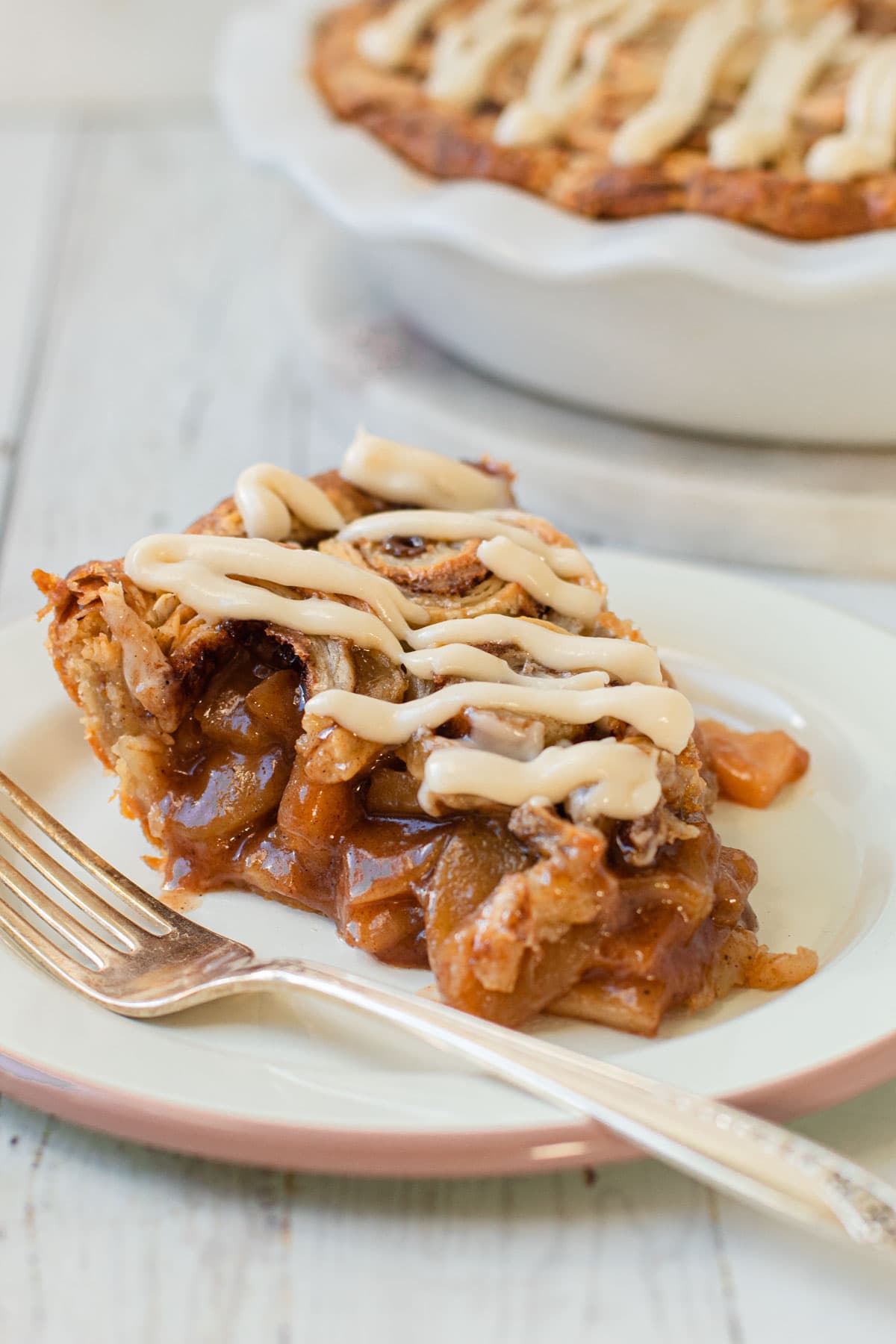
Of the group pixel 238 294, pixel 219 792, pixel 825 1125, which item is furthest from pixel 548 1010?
pixel 238 294

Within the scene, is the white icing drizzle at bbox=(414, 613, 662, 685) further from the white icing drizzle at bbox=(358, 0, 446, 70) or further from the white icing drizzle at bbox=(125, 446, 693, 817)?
the white icing drizzle at bbox=(358, 0, 446, 70)

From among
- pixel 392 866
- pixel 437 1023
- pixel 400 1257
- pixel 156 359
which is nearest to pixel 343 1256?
pixel 400 1257

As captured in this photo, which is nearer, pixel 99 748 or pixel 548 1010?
pixel 548 1010

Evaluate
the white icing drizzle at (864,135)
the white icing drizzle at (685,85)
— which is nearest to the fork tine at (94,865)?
the white icing drizzle at (685,85)

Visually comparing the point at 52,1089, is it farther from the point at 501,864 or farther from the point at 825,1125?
the point at 825,1125

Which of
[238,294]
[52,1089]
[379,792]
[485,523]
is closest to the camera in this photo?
[52,1089]

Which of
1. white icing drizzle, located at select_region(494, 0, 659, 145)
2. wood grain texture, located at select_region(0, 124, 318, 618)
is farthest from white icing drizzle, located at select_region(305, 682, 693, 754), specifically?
white icing drizzle, located at select_region(494, 0, 659, 145)
